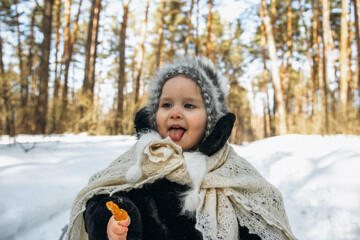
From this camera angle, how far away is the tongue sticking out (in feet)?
5.16

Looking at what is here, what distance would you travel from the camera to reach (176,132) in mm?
1580

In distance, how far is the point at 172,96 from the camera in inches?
64.2

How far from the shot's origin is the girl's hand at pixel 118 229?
111 cm

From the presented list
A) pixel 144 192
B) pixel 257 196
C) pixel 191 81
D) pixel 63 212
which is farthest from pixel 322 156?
pixel 63 212

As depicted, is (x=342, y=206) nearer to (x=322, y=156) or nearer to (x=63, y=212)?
(x=322, y=156)

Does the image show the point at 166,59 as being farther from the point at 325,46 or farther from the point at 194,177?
the point at 325,46

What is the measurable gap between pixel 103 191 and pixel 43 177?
145 centimetres

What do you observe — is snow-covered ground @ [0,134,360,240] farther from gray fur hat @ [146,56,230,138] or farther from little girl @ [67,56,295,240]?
gray fur hat @ [146,56,230,138]

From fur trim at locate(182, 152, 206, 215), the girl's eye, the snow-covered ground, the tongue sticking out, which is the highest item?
the girl's eye

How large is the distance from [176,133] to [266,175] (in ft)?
6.73

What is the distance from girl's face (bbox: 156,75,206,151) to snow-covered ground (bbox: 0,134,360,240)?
1260 millimetres

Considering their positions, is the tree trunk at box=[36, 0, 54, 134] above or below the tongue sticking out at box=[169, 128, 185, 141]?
above

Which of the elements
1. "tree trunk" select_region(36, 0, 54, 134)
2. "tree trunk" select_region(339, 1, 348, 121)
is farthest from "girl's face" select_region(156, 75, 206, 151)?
"tree trunk" select_region(339, 1, 348, 121)

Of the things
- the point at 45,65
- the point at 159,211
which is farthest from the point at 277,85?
the point at 159,211
